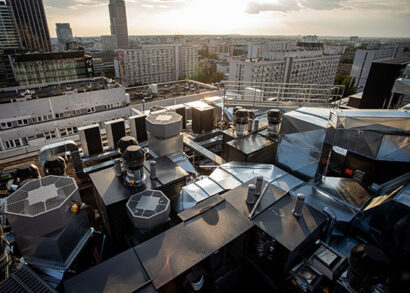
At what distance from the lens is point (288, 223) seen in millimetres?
6109

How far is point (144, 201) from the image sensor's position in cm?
714

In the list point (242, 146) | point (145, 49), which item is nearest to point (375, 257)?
point (242, 146)

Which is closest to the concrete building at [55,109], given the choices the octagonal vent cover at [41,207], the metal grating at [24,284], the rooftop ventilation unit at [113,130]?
the rooftop ventilation unit at [113,130]

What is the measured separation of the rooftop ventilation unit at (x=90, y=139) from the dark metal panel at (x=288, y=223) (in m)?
10.3

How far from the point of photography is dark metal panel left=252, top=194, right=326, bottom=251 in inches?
223

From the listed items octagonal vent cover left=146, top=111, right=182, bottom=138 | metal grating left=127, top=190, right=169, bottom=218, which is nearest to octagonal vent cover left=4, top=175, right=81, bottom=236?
metal grating left=127, top=190, right=169, bottom=218

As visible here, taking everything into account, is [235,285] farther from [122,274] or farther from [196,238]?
[122,274]

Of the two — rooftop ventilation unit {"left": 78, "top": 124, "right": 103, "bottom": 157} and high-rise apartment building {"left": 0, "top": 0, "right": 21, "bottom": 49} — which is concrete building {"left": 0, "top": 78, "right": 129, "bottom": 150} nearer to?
rooftop ventilation unit {"left": 78, "top": 124, "right": 103, "bottom": 157}

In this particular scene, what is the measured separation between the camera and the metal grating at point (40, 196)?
581cm

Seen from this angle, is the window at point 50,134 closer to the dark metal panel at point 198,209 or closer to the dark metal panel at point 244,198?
the dark metal panel at point 198,209

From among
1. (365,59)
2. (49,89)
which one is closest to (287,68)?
(365,59)

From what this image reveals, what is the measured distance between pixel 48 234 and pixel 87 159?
7.25 metres

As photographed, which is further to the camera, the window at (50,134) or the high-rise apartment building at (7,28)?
the high-rise apartment building at (7,28)

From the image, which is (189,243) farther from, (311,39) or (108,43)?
(108,43)
